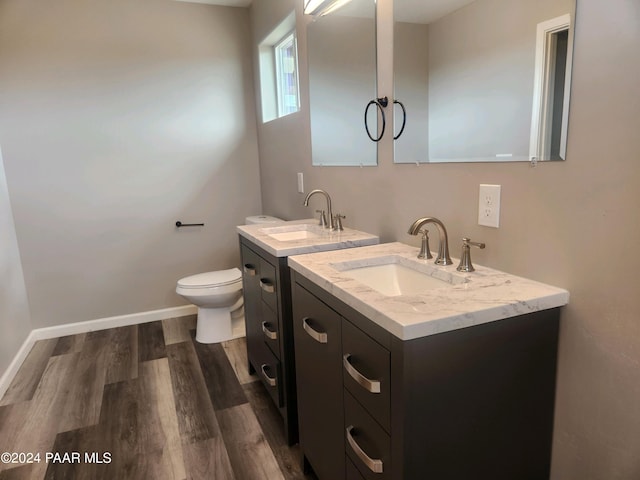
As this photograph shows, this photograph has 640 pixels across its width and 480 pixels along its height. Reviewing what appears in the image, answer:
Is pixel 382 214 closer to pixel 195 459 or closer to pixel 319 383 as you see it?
pixel 319 383

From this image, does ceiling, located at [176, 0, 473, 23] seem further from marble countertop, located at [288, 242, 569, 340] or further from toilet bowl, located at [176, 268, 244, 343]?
toilet bowl, located at [176, 268, 244, 343]

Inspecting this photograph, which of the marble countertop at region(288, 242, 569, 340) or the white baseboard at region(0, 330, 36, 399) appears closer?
the marble countertop at region(288, 242, 569, 340)

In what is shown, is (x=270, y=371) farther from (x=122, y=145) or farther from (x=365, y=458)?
(x=122, y=145)

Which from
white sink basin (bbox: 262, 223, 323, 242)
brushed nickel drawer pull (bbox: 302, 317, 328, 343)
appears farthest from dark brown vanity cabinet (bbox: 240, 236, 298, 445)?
brushed nickel drawer pull (bbox: 302, 317, 328, 343)

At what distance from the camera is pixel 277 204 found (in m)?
3.21

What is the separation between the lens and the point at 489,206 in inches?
49.8

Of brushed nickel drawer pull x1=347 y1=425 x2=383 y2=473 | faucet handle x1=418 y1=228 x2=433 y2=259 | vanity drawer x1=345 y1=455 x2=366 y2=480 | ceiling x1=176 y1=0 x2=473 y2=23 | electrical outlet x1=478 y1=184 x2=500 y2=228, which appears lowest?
vanity drawer x1=345 y1=455 x2=366 y2=480

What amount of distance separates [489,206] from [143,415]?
1.91 m

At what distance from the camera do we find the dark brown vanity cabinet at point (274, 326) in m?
1.77

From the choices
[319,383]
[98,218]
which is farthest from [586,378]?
[98,218]

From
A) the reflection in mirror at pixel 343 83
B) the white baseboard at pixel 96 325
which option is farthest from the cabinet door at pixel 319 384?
the white baseboard at pixel 96 325

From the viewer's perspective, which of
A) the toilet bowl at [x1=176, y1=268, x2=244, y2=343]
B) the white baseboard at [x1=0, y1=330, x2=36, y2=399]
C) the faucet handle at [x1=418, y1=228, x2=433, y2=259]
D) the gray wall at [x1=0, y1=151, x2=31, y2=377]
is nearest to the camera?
the faucet handle at [x1=418, y1=228, x2=433, y2=259]

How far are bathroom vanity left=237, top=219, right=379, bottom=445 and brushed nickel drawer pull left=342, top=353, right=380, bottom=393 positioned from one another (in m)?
0.61

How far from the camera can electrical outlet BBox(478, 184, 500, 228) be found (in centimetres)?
124
